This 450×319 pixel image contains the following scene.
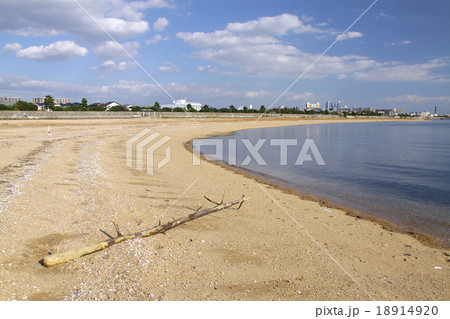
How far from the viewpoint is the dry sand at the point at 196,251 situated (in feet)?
13.1

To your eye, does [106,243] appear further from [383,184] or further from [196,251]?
[383,184]

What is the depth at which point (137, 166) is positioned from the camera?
1291 centimetres

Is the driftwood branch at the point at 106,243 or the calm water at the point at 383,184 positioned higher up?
the driftwood branch at the point at 106,243

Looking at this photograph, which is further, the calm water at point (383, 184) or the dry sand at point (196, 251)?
the calm water at point (383, 184)

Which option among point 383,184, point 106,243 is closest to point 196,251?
point 106,243

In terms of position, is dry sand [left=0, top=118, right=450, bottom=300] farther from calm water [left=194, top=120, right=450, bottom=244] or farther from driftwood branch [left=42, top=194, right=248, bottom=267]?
calm water [left=194, top=120, right=450, bottom=244]

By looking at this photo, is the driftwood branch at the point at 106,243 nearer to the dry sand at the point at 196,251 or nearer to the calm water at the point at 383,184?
the dry sand at the point at 196,251

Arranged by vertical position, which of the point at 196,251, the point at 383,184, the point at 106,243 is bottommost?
the point at 383,184

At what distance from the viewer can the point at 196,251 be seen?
5.14m

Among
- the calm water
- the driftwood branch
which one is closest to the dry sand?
the driftwood branch

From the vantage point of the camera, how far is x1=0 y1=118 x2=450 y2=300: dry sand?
13.1 ft

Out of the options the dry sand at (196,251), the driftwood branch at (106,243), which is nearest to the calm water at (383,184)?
the dry sand at (196,251)
